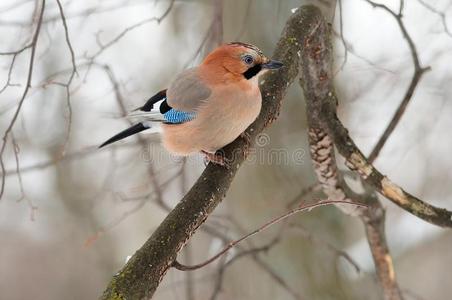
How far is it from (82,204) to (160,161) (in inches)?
122

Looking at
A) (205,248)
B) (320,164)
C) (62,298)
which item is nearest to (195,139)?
(320,164)

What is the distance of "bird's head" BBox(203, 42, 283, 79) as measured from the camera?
342cm

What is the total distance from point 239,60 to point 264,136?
73.2 inches

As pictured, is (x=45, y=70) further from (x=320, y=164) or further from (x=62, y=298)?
(x=62, y=298)

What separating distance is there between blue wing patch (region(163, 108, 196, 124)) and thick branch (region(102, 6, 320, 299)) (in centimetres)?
36

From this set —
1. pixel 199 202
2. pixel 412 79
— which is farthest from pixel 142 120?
pixel 412 79

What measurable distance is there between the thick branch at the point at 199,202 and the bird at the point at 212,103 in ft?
0.31


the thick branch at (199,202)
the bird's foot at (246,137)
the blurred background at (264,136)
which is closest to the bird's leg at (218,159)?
the thick branch at (199,202)

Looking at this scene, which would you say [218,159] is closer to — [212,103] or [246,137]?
[246,137]

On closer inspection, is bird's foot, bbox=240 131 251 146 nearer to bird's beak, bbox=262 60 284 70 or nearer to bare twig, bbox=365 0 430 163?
bird's beak, bbox=262 60 284 70

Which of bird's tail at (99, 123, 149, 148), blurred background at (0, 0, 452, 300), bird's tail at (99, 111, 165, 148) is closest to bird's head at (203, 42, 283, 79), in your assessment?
bird's tail at (99, 111, 165, 148)

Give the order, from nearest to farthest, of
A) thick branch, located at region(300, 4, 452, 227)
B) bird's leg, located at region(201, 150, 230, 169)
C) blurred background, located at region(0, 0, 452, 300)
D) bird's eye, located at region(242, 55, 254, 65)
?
bird's leg, located at region(201, 150, 230, 169) → thick branch, located at region(300, 4, 452, 227) → bird's eye, located at region(242, 55, 254, 65) → blurred background, located at region(0, 0, 452, 300)

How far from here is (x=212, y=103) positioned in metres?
3.45

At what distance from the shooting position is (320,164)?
11.6ft
